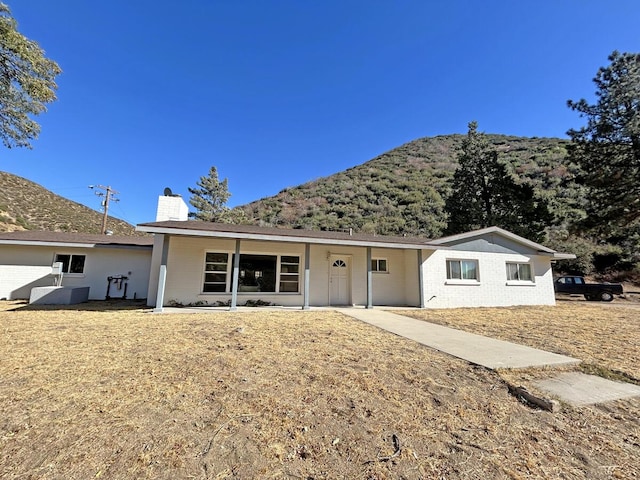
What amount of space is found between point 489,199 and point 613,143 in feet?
21.3

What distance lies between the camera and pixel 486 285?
13.0 meters

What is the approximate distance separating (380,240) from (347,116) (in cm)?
1801

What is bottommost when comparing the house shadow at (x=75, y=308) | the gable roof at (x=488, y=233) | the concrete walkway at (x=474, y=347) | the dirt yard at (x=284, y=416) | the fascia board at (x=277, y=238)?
the dirt yard at (x=284, y=416)

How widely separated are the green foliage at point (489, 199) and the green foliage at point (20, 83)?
70.2 feet

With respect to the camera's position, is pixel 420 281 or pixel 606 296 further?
pixel 606 296

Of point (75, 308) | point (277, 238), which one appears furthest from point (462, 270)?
point (75, 308)

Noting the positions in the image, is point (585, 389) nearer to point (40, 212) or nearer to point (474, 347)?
point (474, 347)

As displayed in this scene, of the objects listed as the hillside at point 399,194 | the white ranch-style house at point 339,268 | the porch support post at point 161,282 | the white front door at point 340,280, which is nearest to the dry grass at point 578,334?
the white ranch-style house at point 339,268

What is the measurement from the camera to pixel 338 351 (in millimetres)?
5027

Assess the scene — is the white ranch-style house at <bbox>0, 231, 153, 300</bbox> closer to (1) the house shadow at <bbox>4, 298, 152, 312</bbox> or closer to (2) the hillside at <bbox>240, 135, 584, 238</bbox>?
(1) the house shadow at <bbox>4, 298, 152, 312</bbox>

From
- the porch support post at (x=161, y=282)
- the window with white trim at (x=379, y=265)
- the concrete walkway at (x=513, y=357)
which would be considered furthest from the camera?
the window with white trim at (x=379, y=265)

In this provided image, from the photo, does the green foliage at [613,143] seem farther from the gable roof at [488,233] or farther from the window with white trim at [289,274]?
the window with white trim at [289,274]

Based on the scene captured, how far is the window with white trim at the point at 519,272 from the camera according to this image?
13573 millimetres

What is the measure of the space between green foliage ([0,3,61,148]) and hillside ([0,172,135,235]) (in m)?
22.1
